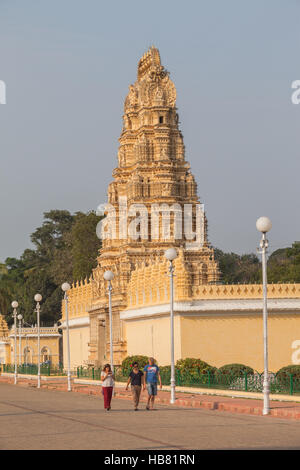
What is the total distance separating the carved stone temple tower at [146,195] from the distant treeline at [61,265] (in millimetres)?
19743

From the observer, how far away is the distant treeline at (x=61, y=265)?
90.3 m

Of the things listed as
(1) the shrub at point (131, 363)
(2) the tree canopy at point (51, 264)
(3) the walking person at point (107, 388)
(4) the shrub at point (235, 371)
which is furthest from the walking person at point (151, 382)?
(2) the tree canopy at point (51, 264)

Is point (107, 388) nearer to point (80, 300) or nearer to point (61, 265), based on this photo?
point (80, 300)

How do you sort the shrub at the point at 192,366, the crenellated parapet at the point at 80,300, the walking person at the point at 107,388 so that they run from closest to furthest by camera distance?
the walking person at the point at 107,388
the shrub at the point at 192,366
the crenellated parapet at the point at 80,300

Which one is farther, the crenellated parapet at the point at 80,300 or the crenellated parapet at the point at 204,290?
the crenellated parapet at the point at 80,300

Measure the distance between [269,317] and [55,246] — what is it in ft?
245

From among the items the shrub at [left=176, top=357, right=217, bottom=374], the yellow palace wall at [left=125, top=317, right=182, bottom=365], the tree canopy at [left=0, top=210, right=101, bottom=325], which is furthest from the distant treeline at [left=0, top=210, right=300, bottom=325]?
the shrub at [left=176, top=357, right=217, bottom=374]

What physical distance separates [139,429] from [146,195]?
35.9 m

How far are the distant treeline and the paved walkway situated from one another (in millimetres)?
48714

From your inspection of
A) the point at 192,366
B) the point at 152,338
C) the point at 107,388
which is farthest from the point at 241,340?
the point at 107,388

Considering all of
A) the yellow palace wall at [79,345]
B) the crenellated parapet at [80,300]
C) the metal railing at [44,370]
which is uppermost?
the crenellated parapet at [80,300]

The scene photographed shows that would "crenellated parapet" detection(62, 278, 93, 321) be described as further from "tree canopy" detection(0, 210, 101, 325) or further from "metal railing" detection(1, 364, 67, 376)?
"tree canopy" detection(0, 210, 101, 325)

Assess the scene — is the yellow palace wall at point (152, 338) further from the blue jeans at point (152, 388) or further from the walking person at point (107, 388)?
the walking person at point (107, 388)

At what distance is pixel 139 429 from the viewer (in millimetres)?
20031
